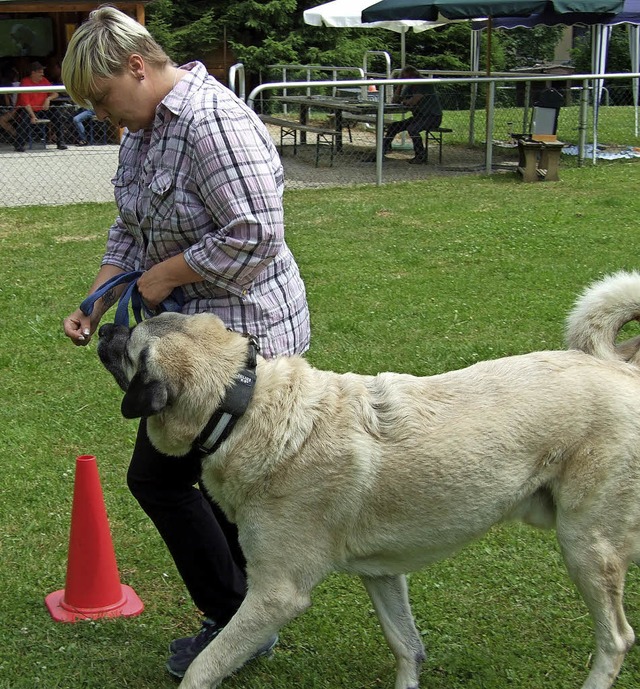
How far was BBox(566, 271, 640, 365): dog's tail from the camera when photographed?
11.4 ft

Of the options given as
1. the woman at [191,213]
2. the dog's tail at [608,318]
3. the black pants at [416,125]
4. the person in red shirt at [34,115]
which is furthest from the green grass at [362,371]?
Answer: the person in red shirt at [34,115]

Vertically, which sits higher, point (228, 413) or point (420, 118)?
point (420, 118)

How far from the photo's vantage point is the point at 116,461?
5.39 meters

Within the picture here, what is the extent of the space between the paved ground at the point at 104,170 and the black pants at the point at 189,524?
35.6 feet

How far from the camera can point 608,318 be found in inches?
137

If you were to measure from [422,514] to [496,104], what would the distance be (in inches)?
559

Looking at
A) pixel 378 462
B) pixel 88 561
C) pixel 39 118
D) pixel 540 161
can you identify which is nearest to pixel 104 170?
pixel 39 118

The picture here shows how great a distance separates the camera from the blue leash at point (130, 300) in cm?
338

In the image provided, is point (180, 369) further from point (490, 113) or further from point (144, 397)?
point (490, 113)

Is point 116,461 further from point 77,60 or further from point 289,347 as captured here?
point 77,60

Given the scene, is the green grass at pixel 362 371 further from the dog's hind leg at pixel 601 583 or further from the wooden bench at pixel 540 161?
the wooden bench at pixel 540 161

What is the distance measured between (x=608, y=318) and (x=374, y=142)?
14461mm

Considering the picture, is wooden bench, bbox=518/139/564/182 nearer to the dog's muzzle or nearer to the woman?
the woman

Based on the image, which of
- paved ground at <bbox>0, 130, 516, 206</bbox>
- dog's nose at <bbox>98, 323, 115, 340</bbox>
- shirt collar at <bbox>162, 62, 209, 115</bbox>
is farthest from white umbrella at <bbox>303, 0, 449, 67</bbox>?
dog's nose at <bbox>98, 323, 115, 340</bbox>
